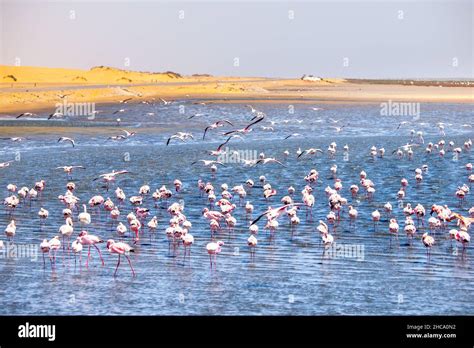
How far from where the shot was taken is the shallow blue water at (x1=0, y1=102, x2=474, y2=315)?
15.0 metres

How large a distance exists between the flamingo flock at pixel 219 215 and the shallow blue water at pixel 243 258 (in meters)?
0.15

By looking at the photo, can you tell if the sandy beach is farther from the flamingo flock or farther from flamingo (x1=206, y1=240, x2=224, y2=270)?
flamingo (x1=206, y1=240, x2=224, y2=270)

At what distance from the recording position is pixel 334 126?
A: 50281mm

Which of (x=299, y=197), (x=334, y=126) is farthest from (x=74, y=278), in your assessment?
(x=334, y=126)

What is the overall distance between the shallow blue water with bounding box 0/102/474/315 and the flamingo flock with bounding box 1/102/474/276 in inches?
5.9

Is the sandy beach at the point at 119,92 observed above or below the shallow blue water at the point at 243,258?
above

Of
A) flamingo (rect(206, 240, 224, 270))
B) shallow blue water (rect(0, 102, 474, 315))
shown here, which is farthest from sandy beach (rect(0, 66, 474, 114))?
flamingo (rect(206, 240, 224, 270))

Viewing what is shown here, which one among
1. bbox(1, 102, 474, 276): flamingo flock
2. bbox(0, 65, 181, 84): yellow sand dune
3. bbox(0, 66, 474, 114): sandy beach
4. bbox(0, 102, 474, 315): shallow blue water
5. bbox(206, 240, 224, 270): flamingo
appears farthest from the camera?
bbox(0, 65, 181, 84): yellow sand dune

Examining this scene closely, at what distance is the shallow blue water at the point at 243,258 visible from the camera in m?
15.0

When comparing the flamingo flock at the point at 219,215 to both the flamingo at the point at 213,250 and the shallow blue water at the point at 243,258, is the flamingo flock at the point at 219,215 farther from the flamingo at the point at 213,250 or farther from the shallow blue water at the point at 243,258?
the shallow blue water at the point at 243,258

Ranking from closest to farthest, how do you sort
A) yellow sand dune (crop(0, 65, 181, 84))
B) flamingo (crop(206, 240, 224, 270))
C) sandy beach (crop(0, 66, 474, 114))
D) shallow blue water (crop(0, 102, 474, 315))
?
shallow blue water (crop(0, 102, 474, 315))
flamingo (crop(206, 240, 224, 270))
sandy beach (crop(0, 66, 474, 114))
yellow sand dune (crop(0, 65, 181, 84))

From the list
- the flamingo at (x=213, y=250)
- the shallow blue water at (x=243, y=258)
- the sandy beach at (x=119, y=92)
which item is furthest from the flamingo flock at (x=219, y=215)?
the sandy beach at (x=119, y=92)

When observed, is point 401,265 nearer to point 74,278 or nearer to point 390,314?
point 390,314
